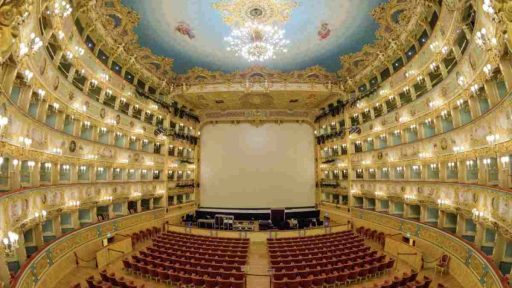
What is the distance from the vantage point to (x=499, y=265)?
38.3 ft

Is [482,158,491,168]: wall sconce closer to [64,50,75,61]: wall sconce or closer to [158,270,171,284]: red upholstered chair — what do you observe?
[158,270,171,284]: red upholstered chair

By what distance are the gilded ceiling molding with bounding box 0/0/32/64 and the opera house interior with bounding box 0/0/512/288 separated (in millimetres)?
50

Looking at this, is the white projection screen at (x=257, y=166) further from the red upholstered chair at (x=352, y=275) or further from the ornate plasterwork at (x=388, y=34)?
the red upholstered chair at (x=352, y=275)

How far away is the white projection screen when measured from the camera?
111ft

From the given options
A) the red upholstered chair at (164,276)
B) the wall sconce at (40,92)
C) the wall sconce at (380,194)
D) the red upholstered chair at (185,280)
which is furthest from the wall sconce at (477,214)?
the wall sconce at (40,92)

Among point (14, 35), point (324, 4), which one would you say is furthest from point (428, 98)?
point (14, 35)

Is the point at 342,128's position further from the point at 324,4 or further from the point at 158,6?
the point at 158,6

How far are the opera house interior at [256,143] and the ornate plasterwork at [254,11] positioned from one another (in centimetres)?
11

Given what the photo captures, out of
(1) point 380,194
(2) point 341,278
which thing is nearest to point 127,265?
(2) point 341,278

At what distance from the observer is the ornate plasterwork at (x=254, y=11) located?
720 inches

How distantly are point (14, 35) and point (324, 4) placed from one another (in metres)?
16.8

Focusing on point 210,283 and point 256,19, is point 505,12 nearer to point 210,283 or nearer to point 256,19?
point 210,283

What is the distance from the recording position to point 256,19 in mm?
19656

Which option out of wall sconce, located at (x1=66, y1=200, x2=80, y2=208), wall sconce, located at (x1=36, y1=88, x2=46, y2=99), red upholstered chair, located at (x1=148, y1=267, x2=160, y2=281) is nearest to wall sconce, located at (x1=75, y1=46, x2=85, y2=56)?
wall sconce, located at (x1=36, y1=88, x2=46, y2=99)
